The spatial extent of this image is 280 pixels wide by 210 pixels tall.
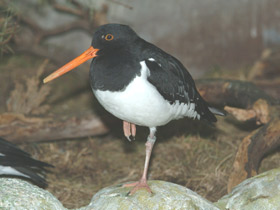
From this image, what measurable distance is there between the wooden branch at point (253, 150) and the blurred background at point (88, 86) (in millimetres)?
434

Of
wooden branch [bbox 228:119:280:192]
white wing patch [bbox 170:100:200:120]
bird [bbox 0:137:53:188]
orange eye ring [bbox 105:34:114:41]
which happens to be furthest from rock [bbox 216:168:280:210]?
bird [bbox 0:137:53:188]

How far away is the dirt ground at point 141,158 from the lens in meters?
4.80

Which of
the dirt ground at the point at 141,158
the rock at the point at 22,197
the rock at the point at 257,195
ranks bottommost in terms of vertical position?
the dirt ground at the point at 141,158

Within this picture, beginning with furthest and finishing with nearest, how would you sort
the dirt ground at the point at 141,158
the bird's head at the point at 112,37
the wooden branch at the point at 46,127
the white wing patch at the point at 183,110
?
the wooden branch at the point at 46,127 < the dirt ground at the point at 141,158 < the white wing patch at the point at 183,110 < the bird's head at the point at 112,37

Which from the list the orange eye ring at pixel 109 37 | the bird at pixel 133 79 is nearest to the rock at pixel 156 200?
the bird at pixel 133 79

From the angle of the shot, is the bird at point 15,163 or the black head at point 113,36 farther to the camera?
the bird at point 15,163

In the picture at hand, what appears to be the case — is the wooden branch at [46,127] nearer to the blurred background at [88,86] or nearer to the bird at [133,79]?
the blurred background at [88,86]

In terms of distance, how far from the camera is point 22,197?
141 inches

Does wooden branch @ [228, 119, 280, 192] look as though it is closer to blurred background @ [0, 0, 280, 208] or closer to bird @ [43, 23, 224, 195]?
blurred background @ [0, 0, 280, 208]

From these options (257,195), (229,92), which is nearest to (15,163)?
(257,195)

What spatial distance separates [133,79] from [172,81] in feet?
1.62

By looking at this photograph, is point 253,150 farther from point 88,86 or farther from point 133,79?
point 88,86

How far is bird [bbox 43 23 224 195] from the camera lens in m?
3.55

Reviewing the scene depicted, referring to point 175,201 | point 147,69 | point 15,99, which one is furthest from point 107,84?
point 15,99
